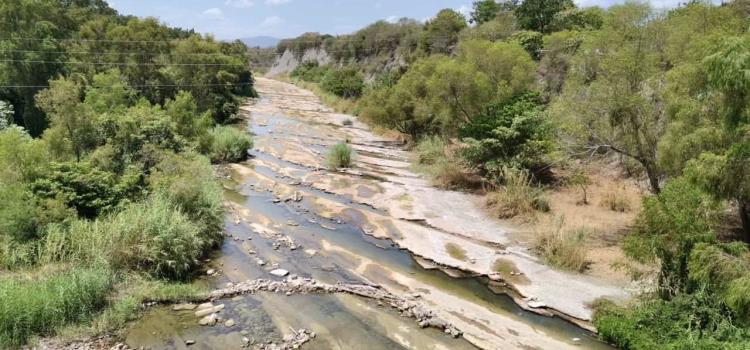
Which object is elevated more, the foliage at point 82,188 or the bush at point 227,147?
the foliage at point 82,188

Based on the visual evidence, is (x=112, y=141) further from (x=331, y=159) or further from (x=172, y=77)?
(x=172, y=77)

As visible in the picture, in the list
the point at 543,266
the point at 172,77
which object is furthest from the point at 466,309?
the point at 172,77

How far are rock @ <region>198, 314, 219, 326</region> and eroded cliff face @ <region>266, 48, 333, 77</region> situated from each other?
288 ft

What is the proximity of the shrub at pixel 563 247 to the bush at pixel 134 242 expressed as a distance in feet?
37.8

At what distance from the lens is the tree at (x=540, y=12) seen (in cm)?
4300

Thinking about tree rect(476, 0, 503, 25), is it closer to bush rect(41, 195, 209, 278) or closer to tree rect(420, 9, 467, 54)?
tree rect(420, 9, 467, 54)

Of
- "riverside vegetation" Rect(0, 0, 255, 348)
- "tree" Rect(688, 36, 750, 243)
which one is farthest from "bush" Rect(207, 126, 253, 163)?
"tree" Rect(688, 36, 750, 243)

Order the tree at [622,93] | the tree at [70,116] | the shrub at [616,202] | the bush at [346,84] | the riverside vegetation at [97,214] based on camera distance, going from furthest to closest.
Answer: the bush at [346,84]
the shrub at [616,202]
the tree at [70,116]
the tree at [622,93]
the riverside vegetation at [97,214]

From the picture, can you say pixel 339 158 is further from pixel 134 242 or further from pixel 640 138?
pixel 640 138

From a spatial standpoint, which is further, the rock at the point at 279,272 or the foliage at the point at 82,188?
the rock at the point at 279,272

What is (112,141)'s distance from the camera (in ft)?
63.2

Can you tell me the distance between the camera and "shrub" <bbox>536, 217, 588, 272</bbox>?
1557cm

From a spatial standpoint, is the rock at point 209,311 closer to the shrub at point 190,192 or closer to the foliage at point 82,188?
the shrub at point 190,192

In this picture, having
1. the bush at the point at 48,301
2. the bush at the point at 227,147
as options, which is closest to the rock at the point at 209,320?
the bush at the point at 48,301
